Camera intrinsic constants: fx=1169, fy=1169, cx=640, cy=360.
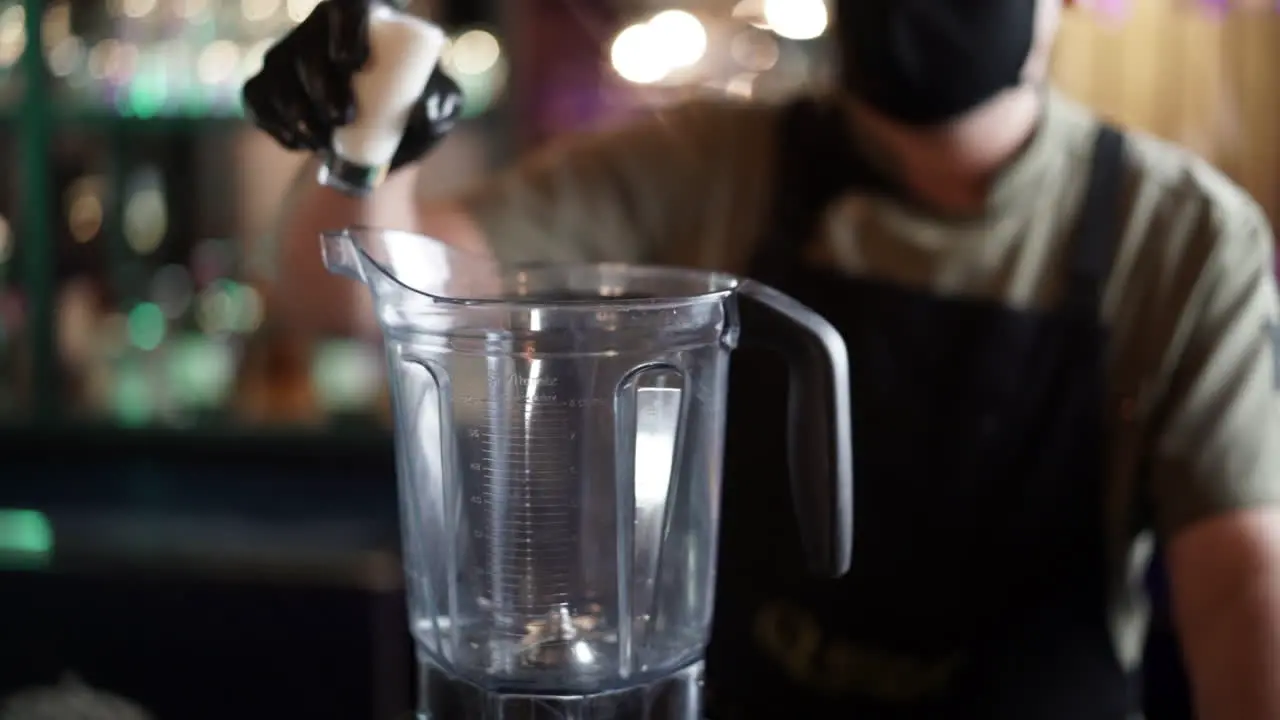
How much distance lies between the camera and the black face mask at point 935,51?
2.46ft

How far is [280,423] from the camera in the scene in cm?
197

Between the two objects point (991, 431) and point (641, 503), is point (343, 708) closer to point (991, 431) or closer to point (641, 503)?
point (991, 431)

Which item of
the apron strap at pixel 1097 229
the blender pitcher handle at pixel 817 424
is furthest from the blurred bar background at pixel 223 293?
the blender pitcher handle at pixel 817 424

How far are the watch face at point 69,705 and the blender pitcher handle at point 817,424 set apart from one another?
119cm

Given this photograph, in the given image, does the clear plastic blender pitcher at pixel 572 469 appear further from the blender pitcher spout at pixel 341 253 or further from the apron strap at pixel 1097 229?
the apron strap at pixel 1097 229

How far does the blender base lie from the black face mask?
1.37ft

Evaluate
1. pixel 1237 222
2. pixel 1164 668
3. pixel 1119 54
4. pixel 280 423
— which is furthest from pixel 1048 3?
pixel 280 423

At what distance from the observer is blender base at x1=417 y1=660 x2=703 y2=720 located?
21.9 inches

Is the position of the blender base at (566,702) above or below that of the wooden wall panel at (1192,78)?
below

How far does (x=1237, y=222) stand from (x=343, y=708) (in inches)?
46.6

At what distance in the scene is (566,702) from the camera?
0.56 m

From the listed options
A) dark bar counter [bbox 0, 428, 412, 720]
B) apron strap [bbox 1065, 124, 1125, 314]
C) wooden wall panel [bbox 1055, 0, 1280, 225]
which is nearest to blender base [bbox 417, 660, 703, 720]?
apron strap [bbox 1065, 124, 1125, 314]

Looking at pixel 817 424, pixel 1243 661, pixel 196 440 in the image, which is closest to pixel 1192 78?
pixel 1243 661

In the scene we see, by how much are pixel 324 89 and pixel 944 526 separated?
1.88ft
